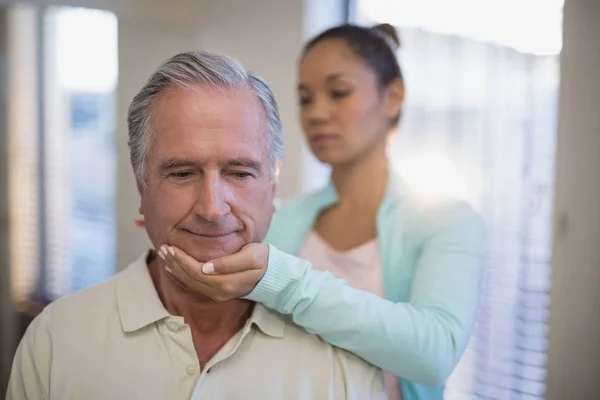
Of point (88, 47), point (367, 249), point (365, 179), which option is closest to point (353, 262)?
point (367, 249)

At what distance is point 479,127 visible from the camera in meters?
1.57

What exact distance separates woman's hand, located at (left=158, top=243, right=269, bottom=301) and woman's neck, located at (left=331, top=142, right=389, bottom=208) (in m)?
0.43

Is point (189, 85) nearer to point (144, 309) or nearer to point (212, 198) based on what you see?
point (212, 198)

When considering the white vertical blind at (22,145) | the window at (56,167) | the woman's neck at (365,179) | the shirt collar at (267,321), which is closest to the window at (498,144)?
the woman's neck at (365,179)

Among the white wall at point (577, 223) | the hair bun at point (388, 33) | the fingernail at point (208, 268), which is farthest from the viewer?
the hair bun at point (388, 33)

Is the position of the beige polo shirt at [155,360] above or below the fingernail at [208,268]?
below

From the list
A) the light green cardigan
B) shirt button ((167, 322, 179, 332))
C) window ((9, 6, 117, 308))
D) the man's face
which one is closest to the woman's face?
the light green cardigan

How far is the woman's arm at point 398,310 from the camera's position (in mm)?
840

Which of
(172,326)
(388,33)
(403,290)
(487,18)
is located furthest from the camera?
(487,18)

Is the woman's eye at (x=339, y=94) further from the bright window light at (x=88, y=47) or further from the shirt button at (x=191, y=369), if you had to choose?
the shirt button at (x=191, y=369)

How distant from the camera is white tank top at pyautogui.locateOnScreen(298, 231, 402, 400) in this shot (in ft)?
3.68

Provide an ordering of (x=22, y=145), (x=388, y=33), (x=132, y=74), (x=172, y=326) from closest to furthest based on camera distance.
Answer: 1. (x=172, y=326)
2. (x=132, y=74)
3. (x=388, y=33)
4. (x=22, y=145)

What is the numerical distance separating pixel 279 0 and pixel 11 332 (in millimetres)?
1432

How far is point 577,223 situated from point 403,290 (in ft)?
1.15
